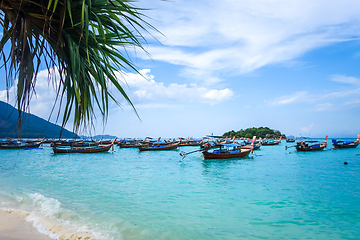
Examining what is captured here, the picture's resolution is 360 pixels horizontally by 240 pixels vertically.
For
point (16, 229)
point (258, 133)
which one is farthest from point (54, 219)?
point (258, 133)

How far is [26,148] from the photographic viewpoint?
4434 centimetres

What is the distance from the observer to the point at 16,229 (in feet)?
17.4

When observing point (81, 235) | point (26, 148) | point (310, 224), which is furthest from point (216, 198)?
point (26, 148)

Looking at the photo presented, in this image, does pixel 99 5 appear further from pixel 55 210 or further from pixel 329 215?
pixel 329 215

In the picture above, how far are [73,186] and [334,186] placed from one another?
16.2m

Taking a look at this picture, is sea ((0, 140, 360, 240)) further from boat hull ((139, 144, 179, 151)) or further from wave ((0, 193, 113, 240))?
boat hull ((139, 144, 179, 151))

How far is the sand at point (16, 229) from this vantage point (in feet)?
15.8

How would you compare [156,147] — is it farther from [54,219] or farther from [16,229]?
[16,229]

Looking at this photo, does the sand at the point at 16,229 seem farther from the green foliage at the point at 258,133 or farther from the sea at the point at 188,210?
the green foliage at the point at 258,133

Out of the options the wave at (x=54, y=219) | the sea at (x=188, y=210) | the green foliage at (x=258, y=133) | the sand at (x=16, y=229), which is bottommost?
the sea at (x=188, y=210)

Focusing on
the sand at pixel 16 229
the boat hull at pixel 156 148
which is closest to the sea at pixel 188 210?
the sand at pixel 16 229

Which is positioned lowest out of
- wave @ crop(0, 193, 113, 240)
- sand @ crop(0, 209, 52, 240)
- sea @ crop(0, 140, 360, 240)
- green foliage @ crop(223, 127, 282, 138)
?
sea @ crop(0, 140, 360, 240)

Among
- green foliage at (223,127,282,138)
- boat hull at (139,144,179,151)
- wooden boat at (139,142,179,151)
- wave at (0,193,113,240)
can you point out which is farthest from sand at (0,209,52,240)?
green foliage at (223,127,282,138)

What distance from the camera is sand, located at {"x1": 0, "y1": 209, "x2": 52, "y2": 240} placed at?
190 inches
